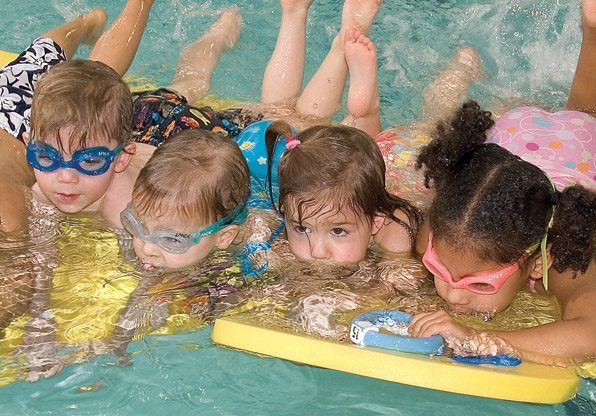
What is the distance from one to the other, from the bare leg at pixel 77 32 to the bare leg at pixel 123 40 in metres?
0.10

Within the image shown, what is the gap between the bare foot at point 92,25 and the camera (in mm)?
4133

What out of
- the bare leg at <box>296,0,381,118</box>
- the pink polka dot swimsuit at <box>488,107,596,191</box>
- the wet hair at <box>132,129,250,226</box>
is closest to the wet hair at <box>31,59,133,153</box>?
the wet hair at <box>132,129,250,226</box>

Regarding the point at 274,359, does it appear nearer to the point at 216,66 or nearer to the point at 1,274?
the point at 1,274

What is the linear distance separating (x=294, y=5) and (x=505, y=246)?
1746 mm

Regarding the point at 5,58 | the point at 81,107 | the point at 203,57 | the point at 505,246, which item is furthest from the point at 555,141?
the point at 5,58

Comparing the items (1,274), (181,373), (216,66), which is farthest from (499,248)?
(216,66)

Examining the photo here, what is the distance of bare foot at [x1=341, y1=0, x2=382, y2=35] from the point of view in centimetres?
376

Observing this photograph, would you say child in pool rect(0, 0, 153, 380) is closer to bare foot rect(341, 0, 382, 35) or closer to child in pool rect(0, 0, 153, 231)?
child in pool rect(0, 0, 153, 231)

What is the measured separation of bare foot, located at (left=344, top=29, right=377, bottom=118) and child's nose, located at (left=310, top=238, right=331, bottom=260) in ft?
2.43

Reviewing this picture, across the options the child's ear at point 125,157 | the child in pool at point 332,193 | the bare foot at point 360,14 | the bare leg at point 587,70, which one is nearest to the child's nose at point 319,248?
the child in pool at point 332,193

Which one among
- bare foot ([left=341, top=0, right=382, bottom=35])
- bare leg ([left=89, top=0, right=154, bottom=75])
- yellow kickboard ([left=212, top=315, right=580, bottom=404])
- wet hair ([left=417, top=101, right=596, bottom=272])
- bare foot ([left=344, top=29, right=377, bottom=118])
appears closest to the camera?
yellow kickboard ([left=212, top=315, right=580, bottom=404])

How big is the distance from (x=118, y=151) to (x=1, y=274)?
21.7 inches

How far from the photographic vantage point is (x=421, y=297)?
2975 millimetres

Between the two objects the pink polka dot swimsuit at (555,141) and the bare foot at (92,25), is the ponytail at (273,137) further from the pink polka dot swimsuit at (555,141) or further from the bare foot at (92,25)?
the bare foot at (92,25)
